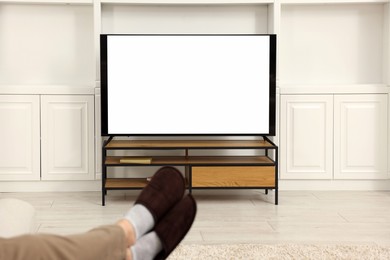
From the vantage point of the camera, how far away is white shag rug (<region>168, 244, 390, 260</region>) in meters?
3.37

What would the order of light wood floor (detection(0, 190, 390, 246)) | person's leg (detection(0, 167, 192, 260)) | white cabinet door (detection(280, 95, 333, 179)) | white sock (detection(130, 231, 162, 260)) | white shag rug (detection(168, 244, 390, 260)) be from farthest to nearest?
white cabinet door (detection(280, 95, 333, 179)) → light wood floor (detection(0, 190, 390, 246)) → white shag rug (detection(168, 244, 390, 260)) → white sock (detection(130, 231, 162, 260)) → person's leg (detection(0, 167, 192, 260))

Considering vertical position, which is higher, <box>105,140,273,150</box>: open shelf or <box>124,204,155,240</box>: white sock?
<box>105,140,273,150</box>: open shelf

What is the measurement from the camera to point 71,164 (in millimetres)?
5234

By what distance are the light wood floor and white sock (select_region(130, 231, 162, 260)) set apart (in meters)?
1.40

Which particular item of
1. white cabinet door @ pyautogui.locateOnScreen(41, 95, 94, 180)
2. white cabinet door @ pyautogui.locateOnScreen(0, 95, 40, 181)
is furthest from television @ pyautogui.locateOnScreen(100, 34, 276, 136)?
white cabinet door @ pyautogui.locateOnScreen(0, 95, 40, 181)

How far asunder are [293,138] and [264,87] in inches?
23.9

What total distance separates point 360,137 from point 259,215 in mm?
1342

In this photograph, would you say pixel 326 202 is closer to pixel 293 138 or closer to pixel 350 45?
pixel 293 138

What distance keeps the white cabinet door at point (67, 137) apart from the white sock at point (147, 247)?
293cm

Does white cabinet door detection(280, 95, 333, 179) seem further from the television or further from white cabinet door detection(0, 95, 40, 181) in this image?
white cabinet door detection(0, 95, 40, 181)

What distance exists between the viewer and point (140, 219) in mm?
2369

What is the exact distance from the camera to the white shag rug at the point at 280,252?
11.1ft

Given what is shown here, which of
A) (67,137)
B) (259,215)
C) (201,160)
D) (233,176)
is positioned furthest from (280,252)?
(67,137)

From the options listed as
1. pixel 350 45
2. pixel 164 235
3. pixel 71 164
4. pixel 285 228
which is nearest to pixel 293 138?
pixel 350 45
